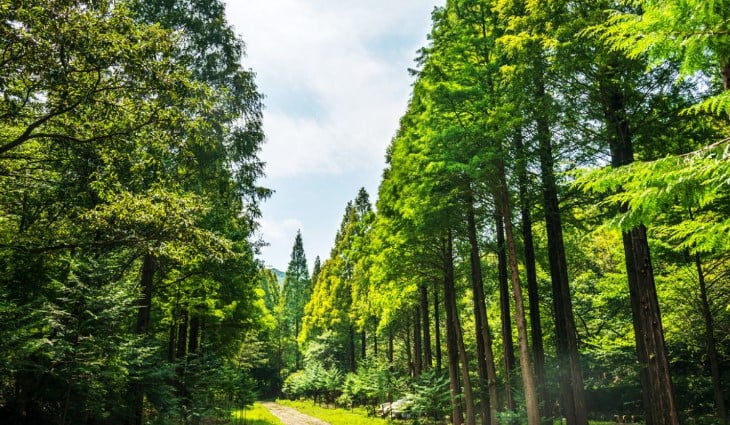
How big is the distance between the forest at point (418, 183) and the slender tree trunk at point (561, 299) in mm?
75

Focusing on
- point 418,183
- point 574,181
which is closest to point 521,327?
point 418,183

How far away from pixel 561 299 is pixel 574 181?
9456mm

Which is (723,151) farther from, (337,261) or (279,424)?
(337,261)

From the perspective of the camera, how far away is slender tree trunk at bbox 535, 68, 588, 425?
1059cm

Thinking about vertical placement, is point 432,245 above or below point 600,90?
below

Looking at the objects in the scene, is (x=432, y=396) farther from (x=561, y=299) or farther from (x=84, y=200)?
(x=84, y=200)

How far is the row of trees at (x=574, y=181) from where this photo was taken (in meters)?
3.93

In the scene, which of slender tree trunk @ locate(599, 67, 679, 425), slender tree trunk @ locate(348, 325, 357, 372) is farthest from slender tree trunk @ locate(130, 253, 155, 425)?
slender tree trunk @ locate(348, 325, 357, 372)

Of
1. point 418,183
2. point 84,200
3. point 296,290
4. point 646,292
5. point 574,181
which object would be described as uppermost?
point 296,290

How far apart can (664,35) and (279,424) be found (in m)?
26.3

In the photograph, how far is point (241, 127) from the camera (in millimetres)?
14211

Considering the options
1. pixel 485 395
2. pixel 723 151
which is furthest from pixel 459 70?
pixel 485 395

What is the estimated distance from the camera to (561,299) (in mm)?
12297

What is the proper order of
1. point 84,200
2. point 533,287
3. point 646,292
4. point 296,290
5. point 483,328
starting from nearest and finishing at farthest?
point 646,292, point 84,200, point 533,287, point 483,328, point 296,290
